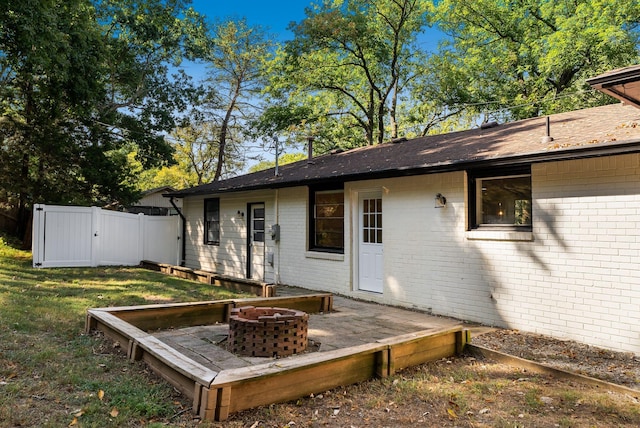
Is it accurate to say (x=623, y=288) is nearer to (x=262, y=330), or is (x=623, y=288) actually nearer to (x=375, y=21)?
(x=262, y=330)

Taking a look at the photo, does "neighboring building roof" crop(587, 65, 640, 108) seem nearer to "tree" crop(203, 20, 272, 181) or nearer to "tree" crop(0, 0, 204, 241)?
"tree" crop(0, 0, 204, 241)

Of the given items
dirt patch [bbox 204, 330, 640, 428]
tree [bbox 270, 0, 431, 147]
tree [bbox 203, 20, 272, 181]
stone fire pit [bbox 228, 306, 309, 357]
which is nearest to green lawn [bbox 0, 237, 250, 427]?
dirt patch [bbox 204, 330, 640, 428]

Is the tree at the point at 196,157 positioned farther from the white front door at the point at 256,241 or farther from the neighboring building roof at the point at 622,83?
the neighboring building roof at the point at 622,83

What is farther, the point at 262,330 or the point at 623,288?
the point at 623,288

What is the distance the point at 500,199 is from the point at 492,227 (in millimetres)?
474

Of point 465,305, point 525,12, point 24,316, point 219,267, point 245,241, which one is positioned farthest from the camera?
point 525,12

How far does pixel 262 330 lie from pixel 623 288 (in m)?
4.63

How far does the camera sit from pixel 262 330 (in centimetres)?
464

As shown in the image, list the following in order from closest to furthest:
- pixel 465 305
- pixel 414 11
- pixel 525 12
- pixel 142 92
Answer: pixel 465 305 → pixel 142 92 → pixel 525 12 → pixel 414 11

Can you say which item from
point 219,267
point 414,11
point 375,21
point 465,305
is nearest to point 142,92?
point 219,267

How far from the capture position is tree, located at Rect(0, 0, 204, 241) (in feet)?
34.4

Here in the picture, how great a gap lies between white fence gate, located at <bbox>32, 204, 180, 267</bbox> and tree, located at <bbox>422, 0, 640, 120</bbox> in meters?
13.7

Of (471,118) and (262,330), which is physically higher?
(471,118)

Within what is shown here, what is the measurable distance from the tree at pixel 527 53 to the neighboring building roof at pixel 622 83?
12.0m
